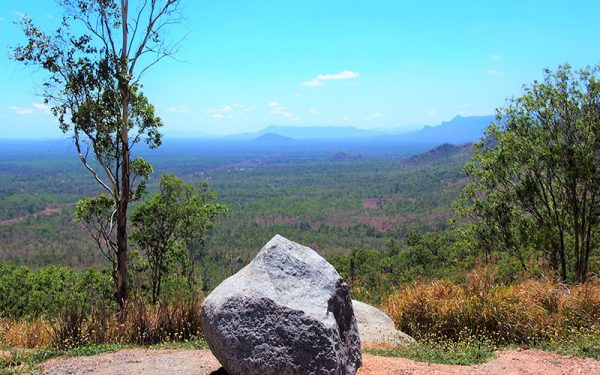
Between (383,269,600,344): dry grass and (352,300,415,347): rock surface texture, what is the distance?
0.31 m

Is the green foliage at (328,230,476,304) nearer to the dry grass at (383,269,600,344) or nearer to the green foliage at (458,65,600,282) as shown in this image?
the green foliage at (458,65,600,282)

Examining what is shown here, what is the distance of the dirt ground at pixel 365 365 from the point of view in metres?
5.97

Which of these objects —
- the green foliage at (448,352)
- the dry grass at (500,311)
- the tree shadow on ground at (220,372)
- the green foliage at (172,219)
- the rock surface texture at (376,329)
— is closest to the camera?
the tree shadow on ground at (220,372)

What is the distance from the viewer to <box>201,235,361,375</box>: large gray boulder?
17.4ft

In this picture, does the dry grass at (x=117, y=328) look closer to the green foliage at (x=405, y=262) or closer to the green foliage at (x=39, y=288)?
the green foliage at (x=39, y=288)

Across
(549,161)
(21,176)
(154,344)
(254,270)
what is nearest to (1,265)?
(154,344)

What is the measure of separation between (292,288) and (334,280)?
588 millimetres

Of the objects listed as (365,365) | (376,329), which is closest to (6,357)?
(365,365)

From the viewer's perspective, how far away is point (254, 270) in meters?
5.89

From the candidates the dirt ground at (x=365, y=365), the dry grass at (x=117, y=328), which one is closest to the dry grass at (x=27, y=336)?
the dry grass at (x=117, y=328)

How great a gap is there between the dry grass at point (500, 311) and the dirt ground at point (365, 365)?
92cm

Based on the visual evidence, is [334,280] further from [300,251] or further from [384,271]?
[384,271]

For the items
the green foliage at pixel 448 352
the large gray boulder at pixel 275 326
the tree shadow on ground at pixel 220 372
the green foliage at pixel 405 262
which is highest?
the large gray boulder at pixel 275 326

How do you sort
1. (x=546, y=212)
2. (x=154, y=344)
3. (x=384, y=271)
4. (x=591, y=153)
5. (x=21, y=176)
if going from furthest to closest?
(x=21, y=176) < (x=384, y=271) < (x=546, y=212) < (x=591, y=153) < (x=154, y=344)
